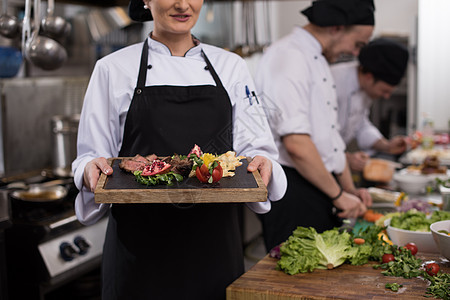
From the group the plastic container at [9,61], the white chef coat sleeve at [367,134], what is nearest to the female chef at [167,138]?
the plastic container at [9,61]

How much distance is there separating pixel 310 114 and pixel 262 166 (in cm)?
102

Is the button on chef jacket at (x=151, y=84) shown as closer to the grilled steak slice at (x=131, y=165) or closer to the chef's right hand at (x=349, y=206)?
the grilled steak slice at (x=131, y=165)

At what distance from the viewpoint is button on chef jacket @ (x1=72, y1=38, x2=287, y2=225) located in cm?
175

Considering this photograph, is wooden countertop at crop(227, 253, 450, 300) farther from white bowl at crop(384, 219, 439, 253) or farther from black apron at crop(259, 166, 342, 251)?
black apron at crop(259, 166, 342, 251)

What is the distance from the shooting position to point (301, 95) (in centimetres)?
253

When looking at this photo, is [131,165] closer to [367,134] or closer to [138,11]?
[138,11]

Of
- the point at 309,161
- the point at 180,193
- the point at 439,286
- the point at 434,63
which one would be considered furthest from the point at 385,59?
the point at 434,63

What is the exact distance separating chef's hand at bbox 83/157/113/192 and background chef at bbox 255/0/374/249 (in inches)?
42.8

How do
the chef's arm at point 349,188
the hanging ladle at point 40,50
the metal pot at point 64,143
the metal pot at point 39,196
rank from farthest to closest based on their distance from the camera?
1. the metal pot at point 64,143
2. the chef's arm at point 349,188
3. the metal pot at point 39,196
4. the hanging ladle at point 40,50

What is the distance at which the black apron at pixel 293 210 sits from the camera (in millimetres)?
2623

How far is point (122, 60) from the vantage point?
1.82 metres

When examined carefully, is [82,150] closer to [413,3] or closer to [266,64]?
[266,64]

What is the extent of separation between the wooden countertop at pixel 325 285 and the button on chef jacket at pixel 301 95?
92cm

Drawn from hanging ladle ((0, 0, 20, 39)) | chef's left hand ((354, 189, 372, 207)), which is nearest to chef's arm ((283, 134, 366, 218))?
chef's left hand ((354, 189, 372, 207))
